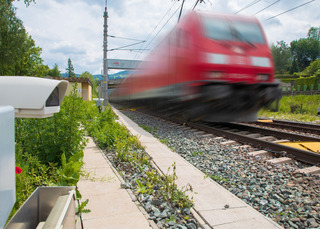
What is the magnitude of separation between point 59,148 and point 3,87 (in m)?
2.41

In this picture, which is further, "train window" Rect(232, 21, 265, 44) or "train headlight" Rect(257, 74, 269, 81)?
"train window" Rect(232, 21, 265, 44)

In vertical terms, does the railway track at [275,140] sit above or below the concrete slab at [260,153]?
above

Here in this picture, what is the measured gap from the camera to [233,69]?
21.1 feet

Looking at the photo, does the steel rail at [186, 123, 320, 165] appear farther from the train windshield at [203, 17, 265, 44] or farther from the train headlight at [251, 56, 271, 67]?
the train windshield at [203, 17, 265, 44]

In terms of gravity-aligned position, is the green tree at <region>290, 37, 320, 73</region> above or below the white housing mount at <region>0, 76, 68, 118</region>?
above

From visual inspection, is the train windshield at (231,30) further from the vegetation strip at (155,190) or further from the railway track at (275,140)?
the vegetation strip at (155,190)

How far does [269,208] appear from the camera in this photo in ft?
8.55

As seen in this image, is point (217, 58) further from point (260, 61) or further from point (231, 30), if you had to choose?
point (260, 61)

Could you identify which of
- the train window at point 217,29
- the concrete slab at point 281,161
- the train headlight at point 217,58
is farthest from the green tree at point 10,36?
the concrete slab at point 281,161

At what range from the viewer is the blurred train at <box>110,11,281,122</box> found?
6.34 metres

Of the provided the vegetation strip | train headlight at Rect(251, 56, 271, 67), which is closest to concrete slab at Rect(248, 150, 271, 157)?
the vegetation strip

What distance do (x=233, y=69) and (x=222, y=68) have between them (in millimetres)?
319

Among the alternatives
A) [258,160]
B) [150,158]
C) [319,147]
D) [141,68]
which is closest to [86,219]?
[150,158]

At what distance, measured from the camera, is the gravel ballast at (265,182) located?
8.18 ft
